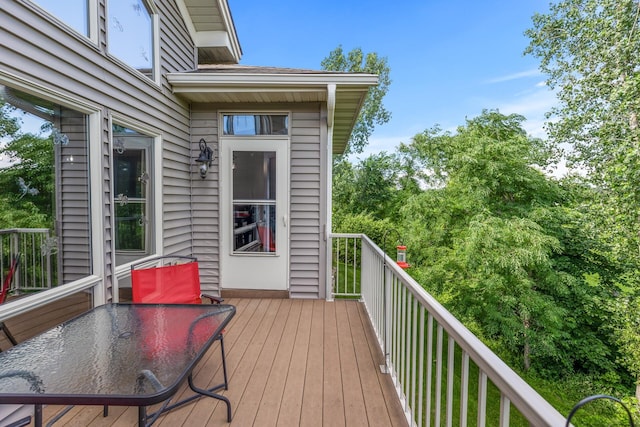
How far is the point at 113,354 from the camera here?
58.7 inches

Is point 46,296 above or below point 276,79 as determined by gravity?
below

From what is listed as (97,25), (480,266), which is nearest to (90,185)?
(97,25)

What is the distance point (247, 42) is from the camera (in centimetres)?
2073

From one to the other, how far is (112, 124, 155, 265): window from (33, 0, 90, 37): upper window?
2.44ft

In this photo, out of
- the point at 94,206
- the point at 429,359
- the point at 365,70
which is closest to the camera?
the point at 429,359

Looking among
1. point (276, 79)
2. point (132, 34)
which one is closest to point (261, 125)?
point (276, 79)

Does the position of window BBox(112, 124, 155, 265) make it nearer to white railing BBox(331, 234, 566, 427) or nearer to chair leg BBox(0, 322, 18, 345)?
chair leg BBox(0, 322, 18, 345)

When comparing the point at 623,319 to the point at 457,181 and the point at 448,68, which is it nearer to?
the point at 457,181

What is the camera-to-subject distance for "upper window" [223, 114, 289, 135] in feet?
13.6

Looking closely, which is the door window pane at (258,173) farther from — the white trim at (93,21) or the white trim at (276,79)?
the white trim at (93,21)

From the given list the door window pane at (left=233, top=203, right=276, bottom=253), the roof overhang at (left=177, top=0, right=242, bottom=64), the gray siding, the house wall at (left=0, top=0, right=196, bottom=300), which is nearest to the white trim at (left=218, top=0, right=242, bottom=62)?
the roof overhang at (left=177, top=0, right=242, bottom=64)

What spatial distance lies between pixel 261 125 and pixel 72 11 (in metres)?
2.15

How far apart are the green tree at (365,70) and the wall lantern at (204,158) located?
12.8 metres

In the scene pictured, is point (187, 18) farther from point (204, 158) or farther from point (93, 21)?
point (93, 21)
